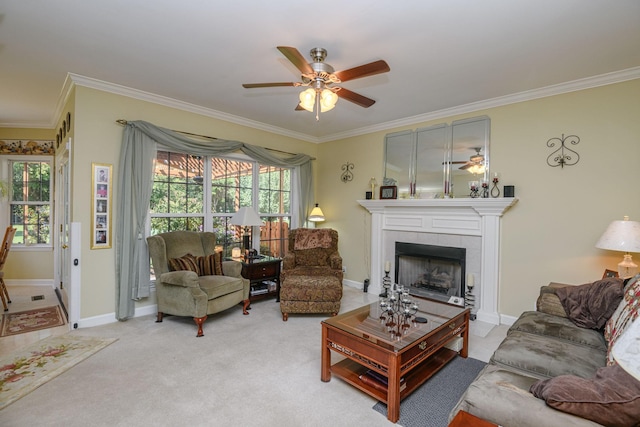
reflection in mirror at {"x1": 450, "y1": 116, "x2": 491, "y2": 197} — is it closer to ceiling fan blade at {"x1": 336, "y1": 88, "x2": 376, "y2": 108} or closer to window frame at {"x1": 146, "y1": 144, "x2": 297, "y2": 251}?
ceiling fan blade at {"x1": 336, "y1": 88, "x2": 376, "y2": 108}

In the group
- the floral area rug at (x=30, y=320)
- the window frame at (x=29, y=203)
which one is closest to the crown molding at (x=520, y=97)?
the floral area rug at (x=30, y=320)

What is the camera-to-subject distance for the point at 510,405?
126 cm

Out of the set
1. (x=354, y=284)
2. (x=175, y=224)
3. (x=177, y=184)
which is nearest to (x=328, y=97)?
(x=177, y=184)

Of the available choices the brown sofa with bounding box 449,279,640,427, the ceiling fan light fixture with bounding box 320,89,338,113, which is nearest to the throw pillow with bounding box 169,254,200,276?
the ceiling fan light fixture with bounding box 320,89,338,113

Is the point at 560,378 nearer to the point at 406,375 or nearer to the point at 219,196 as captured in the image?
the point at 406,375

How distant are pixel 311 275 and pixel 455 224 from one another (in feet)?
6.54

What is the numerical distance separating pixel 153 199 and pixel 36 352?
6.05 feet

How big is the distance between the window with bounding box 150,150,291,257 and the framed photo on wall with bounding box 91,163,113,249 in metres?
0.49

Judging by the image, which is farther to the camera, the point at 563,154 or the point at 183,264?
the point at 183,264

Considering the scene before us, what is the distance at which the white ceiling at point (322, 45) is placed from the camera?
208cm

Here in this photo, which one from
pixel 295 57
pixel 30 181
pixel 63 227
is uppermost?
pixel 295 57

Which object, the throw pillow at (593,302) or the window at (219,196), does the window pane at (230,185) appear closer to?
the window at (219,196)

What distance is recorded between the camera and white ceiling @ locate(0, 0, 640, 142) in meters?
2.08

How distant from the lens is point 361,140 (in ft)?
16.6
